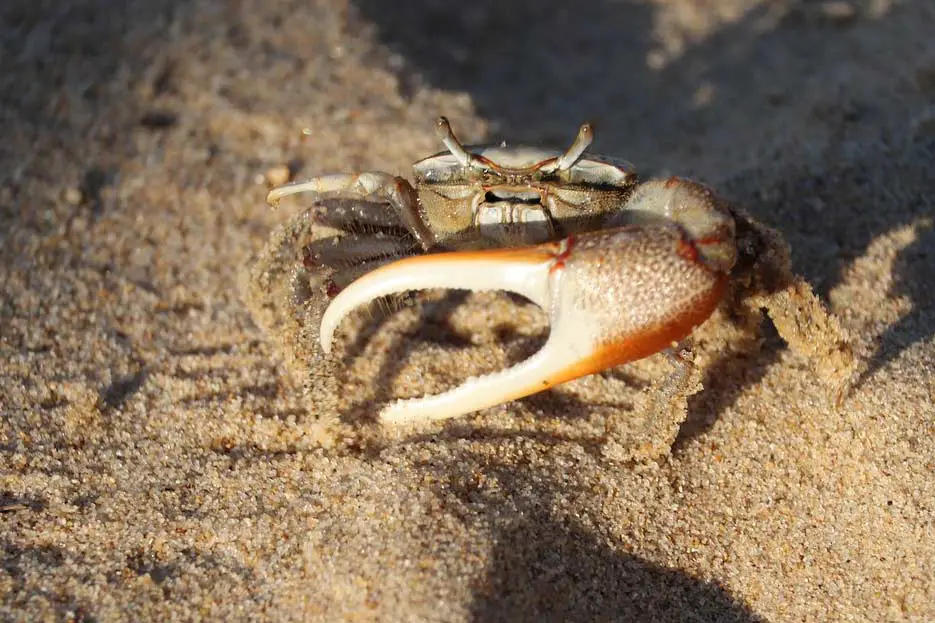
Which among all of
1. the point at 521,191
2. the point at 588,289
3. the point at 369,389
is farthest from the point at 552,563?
the point at 521,191

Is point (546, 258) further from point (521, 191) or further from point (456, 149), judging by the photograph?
point (456, 149)

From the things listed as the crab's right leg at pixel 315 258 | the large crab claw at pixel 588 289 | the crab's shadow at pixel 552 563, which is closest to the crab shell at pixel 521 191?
the crab's right leg at pixel 315 258

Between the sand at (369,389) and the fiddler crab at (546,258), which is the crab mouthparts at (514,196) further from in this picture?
the sand at (369,389)

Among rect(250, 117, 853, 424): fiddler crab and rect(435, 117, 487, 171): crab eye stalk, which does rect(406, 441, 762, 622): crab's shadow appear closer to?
rect(250, 117, 853, 424): fiddler crab

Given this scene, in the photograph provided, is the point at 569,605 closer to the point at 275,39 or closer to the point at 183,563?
the point at 183,563

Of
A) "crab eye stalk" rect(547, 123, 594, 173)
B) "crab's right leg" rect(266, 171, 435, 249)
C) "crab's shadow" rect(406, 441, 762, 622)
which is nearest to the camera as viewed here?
"crab's shadow" rect(406, 441, 762, 622)

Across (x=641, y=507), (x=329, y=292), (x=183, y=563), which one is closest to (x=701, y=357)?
(x=641, y=507)

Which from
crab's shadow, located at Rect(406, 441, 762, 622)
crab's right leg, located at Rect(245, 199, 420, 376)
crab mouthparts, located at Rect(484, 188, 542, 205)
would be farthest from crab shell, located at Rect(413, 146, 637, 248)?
crab's shadow, located at Rect(406, 441, 762, 622)
